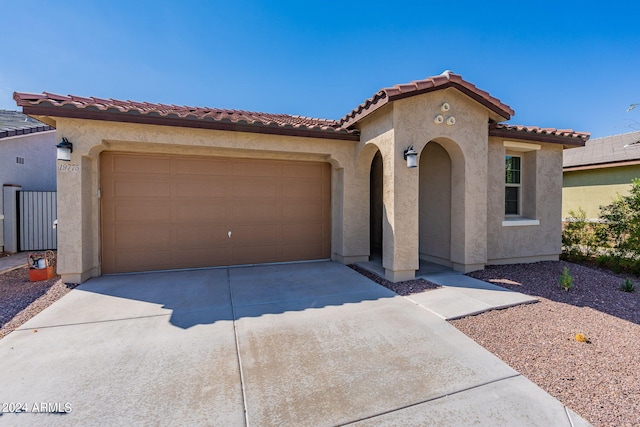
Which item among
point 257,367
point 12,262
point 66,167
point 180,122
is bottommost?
point 257,367

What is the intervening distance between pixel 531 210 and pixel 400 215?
485 centimetres

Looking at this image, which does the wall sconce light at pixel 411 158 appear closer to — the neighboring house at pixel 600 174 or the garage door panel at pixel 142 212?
the garage door panel at pixel 142 212

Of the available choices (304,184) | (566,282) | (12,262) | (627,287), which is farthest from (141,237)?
(627,287)

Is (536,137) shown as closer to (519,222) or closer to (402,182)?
(519,222)

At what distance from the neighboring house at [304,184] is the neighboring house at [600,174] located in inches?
268

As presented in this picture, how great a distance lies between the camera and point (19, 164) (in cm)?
1038

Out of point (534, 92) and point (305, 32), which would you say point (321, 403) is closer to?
point (305, 32)

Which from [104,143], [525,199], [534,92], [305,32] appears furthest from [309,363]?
[534,92]

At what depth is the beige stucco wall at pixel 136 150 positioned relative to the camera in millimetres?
5770

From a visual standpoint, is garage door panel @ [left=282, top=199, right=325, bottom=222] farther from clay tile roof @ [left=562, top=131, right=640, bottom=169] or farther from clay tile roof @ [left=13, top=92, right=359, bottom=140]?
clay tile roof @ [left=562, top=131, right=640, bottom=169]

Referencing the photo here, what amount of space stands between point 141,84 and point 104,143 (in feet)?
21.7

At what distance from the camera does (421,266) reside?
7328 millimetres

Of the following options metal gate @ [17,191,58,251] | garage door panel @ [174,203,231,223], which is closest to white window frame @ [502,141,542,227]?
garage door panel @ [174,203,231,223]

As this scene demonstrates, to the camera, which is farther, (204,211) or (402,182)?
(204,211)
